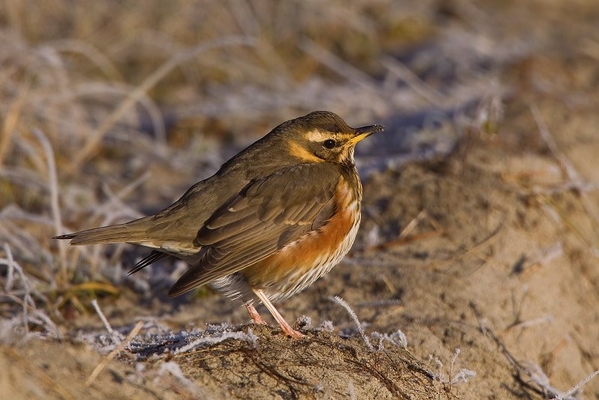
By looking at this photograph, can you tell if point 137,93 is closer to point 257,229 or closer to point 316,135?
point 316,135

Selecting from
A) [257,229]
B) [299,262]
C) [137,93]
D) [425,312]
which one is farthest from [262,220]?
[137,93]

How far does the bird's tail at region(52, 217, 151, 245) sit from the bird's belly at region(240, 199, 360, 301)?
64 centimetres

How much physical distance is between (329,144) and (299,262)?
3.11ft

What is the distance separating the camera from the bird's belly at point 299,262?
5.35 metres

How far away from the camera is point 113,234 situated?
5.23m

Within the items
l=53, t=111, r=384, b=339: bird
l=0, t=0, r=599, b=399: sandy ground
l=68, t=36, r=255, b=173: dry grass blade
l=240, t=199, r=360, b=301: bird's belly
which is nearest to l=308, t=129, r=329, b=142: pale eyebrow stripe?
l=53, t=111, r=384, b=339: bird

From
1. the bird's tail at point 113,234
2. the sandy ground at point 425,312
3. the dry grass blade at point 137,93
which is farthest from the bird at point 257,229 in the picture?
the dry grass blade at point 137,93

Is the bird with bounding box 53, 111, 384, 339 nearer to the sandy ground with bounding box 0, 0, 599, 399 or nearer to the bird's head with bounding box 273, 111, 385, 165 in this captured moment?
the bird's head with bounding box 273, 111, 385, 165

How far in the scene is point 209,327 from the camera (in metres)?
4.98

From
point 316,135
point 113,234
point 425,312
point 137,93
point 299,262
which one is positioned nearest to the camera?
point 113,234

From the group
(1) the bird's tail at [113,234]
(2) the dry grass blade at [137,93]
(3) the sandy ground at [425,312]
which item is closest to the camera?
(3) the sandy ground at [425,312]

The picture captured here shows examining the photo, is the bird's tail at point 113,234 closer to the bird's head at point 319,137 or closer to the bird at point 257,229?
the bird at point 257,229

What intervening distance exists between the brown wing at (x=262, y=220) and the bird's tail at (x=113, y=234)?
33 centimetres

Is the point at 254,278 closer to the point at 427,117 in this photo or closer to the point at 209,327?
the point at 209,327
